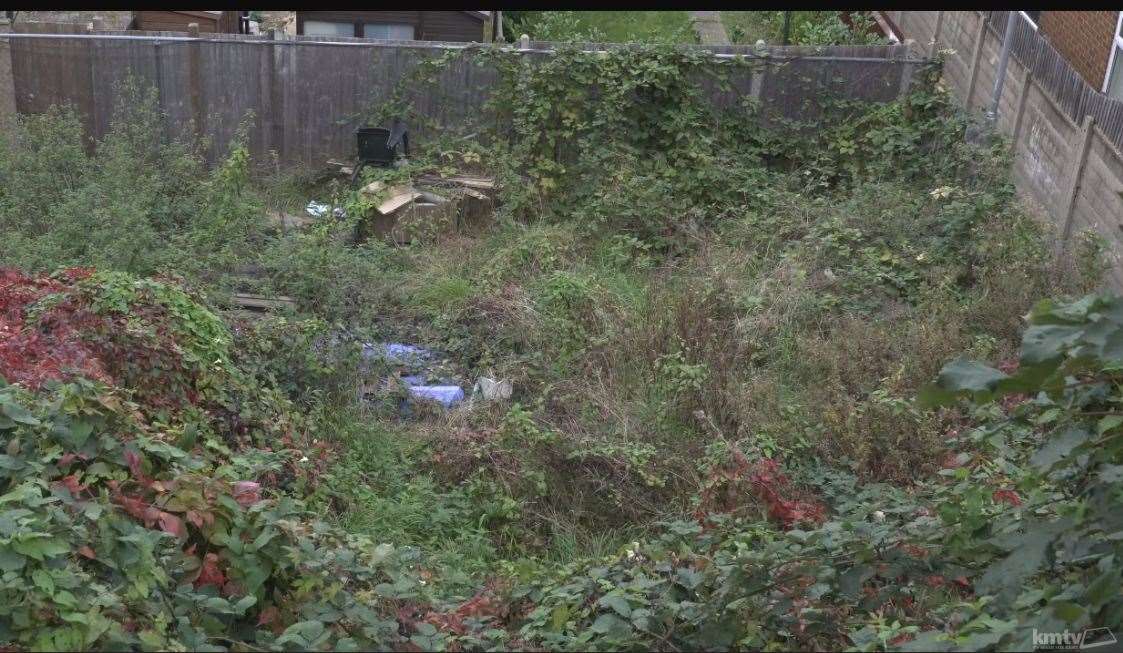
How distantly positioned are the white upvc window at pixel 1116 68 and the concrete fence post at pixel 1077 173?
161 centimetres

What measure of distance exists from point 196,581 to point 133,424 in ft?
3.87

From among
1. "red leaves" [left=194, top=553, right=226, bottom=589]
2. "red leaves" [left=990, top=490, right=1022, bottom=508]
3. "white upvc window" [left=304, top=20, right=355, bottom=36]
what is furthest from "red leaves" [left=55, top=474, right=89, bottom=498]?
"white upvc window" [left=304, top=20, right=355, bottom=36]

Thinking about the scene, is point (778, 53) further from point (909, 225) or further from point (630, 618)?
point (630, 618)

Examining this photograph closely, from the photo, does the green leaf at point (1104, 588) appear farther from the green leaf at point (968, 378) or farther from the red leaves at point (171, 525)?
the red leaves at point (171, 525)

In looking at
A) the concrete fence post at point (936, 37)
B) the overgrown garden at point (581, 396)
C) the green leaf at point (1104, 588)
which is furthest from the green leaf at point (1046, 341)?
the concrete fence post at point (936, 37)

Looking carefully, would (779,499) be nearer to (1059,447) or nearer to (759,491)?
(759,491)

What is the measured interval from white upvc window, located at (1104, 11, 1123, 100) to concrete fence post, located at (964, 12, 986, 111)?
150cm

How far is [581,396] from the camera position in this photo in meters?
7.25

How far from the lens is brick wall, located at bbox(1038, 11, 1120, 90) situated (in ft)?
33.1

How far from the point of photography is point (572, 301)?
27.6 ft

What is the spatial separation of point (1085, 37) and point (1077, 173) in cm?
280

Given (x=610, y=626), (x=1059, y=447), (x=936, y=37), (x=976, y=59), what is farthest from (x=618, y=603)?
(x=936, y=37)

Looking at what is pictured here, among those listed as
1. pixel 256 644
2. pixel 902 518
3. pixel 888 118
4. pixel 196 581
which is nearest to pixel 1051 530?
pixel 902 518

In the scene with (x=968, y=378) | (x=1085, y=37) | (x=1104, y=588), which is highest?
(x=1085, y=37)
